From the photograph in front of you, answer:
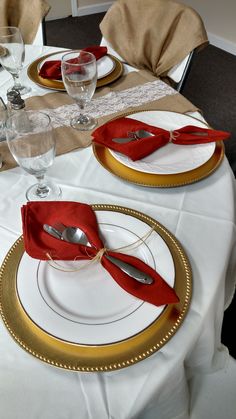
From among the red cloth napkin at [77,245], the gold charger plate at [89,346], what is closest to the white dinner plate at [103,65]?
the red cloth napkin at [77,245]

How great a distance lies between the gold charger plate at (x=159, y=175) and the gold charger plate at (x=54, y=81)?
1.07 ft

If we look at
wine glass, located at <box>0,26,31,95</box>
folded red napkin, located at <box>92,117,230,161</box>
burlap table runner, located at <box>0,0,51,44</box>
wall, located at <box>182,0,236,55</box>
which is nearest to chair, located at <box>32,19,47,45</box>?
burlap table runner, located at <box>0,0,51,44</box>

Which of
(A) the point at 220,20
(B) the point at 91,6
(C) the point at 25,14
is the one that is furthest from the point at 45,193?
(B) the point at 91,6

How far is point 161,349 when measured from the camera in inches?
17.4

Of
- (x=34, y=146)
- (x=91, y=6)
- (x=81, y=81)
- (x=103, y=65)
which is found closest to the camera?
(x=34, y=146)

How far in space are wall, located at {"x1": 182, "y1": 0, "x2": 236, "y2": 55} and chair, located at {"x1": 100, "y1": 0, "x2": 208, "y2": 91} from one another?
1.88 m

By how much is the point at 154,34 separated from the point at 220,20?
6.53 feet

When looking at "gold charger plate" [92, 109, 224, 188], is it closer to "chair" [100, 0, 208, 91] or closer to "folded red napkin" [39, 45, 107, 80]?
"folded red napkin" [39, 45, 107, 80]

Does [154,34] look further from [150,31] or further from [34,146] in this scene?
[34,146]

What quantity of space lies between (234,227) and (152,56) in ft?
3.47

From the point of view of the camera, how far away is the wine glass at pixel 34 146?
59 cm

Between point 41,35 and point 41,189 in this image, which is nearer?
point 41,189

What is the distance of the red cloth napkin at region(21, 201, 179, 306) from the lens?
0.46 meters

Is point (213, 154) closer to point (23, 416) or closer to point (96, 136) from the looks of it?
point (96, 136)
